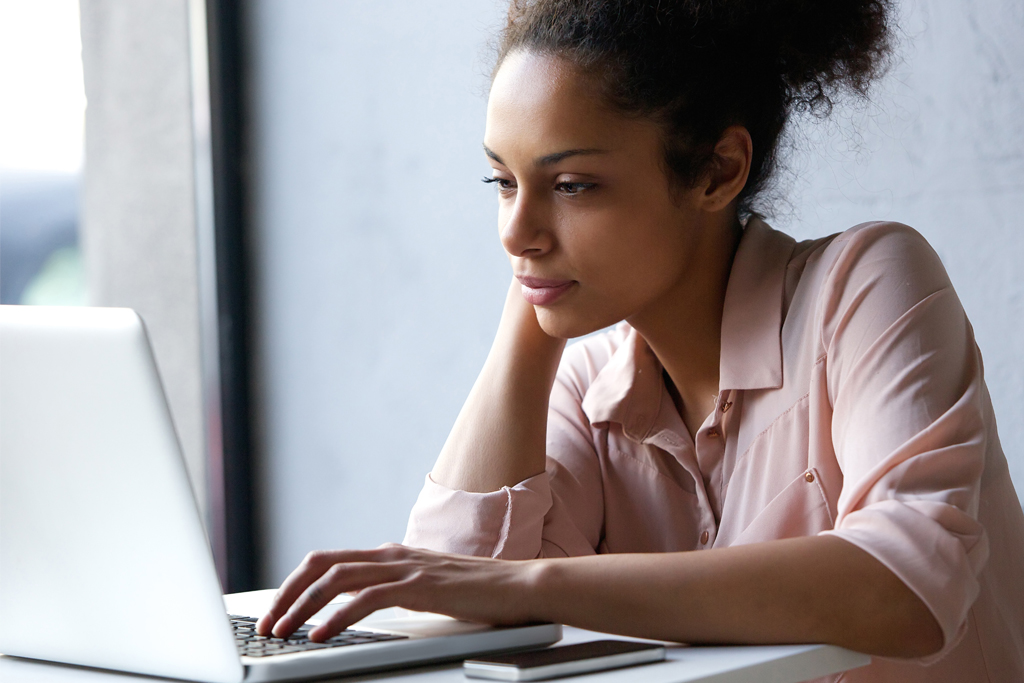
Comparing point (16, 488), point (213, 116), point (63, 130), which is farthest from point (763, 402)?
point (63, 130)

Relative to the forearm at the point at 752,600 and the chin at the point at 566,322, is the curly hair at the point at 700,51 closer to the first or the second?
the chin at the point at 566,322

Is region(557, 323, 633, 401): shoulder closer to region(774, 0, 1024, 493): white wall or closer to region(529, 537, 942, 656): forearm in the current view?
region(774, 0, 1024, 493): white wall

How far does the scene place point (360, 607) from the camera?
79 cm

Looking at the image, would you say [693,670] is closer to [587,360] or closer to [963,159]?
[587,360]

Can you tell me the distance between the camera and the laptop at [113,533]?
0.67 metres

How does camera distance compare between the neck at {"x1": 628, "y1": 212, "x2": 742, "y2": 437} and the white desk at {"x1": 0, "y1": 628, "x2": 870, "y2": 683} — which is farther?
the neck at {"x1": 628, "y1": 212, "x2": 742, "y2": 437}

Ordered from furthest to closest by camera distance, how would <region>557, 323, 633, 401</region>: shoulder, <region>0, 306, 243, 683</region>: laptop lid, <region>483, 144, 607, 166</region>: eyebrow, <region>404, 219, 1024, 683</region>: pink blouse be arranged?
<region>557, 323, 633, 401</region>: shoulder → <region>483, 144, 607, 166</region>: eyebrow → <region>404, 219, 1024, 683</region>: pink blouse → <region>0, 306, 243, 683</region>: laptop lid

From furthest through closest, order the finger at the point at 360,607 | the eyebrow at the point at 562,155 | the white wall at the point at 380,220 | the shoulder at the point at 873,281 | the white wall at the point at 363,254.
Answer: the white wall at the point at 363,254
the white wall at the point at 380,220
the eyebrow at the point at 562,155
the shoulder at the point at 873,281
the finger at the point at 360,607

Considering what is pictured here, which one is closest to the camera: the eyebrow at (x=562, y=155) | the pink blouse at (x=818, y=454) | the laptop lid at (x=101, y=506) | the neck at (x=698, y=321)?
the laptop lid at (x=101, y=506)

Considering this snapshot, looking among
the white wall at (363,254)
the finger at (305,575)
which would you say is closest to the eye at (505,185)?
the finger at (305,575)

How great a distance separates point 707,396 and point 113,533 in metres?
0.81

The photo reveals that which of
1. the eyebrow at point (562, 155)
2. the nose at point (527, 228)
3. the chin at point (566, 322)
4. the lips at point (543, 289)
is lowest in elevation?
the chin at point (566, 322)

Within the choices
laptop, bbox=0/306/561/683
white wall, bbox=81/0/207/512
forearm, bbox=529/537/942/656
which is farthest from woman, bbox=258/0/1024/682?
white wall, bbox=81/0/207/512

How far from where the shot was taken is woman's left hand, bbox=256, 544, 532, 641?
2.65 ft
